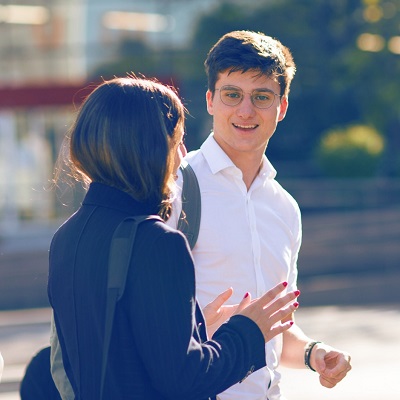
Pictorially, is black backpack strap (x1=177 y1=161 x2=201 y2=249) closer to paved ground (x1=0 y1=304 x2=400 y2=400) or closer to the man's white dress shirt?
the man's white dress shirt

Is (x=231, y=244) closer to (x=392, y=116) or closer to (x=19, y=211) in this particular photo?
(x=19, y=211)

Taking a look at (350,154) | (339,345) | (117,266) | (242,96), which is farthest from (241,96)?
(350,154)

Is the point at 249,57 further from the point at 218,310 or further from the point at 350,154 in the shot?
the point at 350,154

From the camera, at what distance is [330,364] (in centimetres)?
307

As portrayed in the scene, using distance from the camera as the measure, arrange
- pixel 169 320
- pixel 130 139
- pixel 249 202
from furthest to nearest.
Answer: pixel 249 202, pixel 130 139, pixel 169 320

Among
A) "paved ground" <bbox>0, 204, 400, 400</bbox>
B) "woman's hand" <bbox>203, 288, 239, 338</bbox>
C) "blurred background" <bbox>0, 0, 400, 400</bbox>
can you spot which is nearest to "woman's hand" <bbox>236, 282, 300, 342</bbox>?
"woman's hand" <bbox>203, 288, 239, 338</bbox>

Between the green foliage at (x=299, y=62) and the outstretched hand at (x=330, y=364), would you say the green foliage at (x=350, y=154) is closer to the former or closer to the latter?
the green foliage at (x=299, y=62)

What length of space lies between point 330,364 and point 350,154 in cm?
1654

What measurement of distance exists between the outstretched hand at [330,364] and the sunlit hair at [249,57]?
853mm

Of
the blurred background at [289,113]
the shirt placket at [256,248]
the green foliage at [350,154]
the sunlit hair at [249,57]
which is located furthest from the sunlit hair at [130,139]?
the green foliage at [350,154]

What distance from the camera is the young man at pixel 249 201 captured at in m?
3.12

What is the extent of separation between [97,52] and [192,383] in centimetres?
2120

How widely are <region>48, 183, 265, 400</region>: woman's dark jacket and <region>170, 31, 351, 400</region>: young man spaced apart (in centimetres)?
69

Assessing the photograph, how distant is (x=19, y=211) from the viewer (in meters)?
20.6
